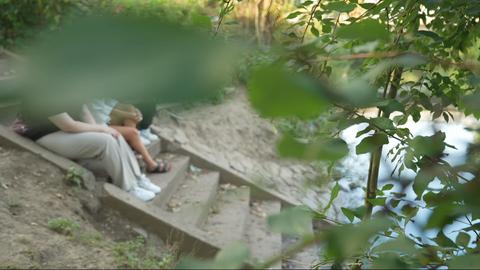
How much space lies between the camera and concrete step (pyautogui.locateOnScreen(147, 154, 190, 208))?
5305mm

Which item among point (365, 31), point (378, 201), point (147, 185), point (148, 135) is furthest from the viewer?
point (148, 135)

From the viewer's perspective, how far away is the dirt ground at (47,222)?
135 inches

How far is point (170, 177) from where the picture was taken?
567cm

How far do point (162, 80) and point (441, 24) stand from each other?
1265 mm

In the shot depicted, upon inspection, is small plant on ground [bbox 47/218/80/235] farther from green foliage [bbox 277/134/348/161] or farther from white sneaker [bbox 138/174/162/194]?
green foliage [bbox 277/134/348/161]

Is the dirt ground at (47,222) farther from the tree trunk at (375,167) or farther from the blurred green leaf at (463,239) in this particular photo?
the blurred green leaf at (463,239)

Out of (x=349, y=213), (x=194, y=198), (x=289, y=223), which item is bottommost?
(x=194, y=198)

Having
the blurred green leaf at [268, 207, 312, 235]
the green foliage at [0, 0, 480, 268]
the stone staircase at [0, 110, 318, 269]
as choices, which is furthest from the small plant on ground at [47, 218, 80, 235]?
the blurred green leaf at [268, 207, 312, 235]

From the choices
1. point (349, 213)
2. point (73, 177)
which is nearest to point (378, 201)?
point (349, 213)

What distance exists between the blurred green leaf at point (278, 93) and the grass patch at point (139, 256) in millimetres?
3566

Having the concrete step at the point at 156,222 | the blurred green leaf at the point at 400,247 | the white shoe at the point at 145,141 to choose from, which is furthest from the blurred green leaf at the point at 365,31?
the white shoe at the point at 145,141

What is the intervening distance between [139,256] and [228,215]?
1.75 m

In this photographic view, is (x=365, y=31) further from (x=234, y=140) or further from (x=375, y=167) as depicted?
(x=234, y=140)

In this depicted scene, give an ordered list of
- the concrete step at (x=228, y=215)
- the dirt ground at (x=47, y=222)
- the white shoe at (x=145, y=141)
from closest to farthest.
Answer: the dirt ground at (x=47, y=222) → the concrete step at (x=228, y=215) → the white shoe at (x=145, y=141)
